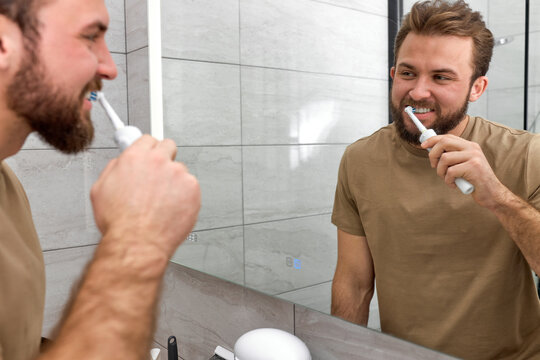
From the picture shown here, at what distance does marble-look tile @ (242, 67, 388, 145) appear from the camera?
81cm

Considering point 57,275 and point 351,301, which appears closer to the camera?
point 351,301

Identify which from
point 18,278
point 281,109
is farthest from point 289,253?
point 18,278

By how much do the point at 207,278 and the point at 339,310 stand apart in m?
0.48

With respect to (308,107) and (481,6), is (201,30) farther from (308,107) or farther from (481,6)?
(481,6)

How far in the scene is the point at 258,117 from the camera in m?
1.06

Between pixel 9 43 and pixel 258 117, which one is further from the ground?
pixel 9 43

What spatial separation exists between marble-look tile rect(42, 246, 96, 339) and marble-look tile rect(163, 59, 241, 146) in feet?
1.64

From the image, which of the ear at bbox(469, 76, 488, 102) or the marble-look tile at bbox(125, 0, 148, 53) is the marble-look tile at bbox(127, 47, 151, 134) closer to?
the marble-look tile at bbox(125, 0, 148, 53)

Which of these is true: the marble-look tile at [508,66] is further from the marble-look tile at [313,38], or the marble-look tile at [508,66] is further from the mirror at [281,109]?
the marble-look tile at [313,38]

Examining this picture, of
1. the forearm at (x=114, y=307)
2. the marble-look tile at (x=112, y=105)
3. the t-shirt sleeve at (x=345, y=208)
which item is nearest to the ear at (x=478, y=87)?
the t-shirt sleeve at (x=345, y=208)

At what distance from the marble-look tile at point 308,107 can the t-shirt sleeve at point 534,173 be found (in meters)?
0.23

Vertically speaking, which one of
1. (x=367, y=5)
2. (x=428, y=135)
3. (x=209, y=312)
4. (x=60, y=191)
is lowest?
(x=209, y=312)

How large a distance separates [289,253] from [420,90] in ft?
1.48

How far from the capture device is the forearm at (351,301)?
33.4 inches
